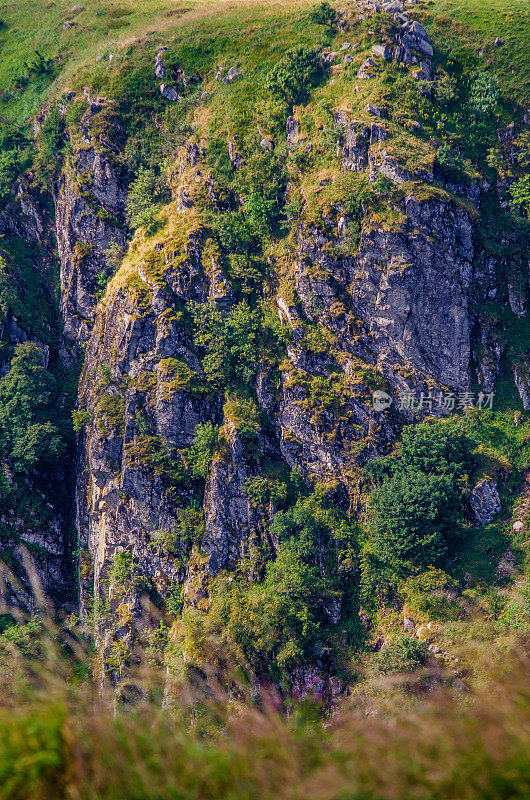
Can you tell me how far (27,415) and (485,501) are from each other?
3825 cm

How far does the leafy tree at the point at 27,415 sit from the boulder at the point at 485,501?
3473 centimetres

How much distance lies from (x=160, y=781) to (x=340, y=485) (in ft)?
98.7

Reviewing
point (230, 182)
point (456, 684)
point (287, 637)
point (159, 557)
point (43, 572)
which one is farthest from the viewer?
point (230, 182)

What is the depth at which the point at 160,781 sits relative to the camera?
13.0 meters

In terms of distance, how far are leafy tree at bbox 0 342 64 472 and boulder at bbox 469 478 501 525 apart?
34735mm

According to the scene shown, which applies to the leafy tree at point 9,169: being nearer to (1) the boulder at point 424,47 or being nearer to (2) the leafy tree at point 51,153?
(2) the leafy tree at point 51,153

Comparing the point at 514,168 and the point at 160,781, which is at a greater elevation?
the point at 514,168

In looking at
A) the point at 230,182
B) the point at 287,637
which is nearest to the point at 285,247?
the point at 230,182

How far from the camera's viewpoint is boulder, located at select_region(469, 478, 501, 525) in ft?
128

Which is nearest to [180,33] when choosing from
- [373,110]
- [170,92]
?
[170,92]

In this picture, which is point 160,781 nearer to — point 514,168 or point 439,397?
point 439,397

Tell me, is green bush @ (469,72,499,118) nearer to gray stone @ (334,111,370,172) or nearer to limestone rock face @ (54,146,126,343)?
gray stone @ (334,111,370,172)

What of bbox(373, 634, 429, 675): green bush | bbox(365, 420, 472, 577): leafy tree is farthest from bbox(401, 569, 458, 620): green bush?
bbox(373, 634, 429, 675): green bush

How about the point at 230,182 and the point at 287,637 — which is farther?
the point at 230,182
